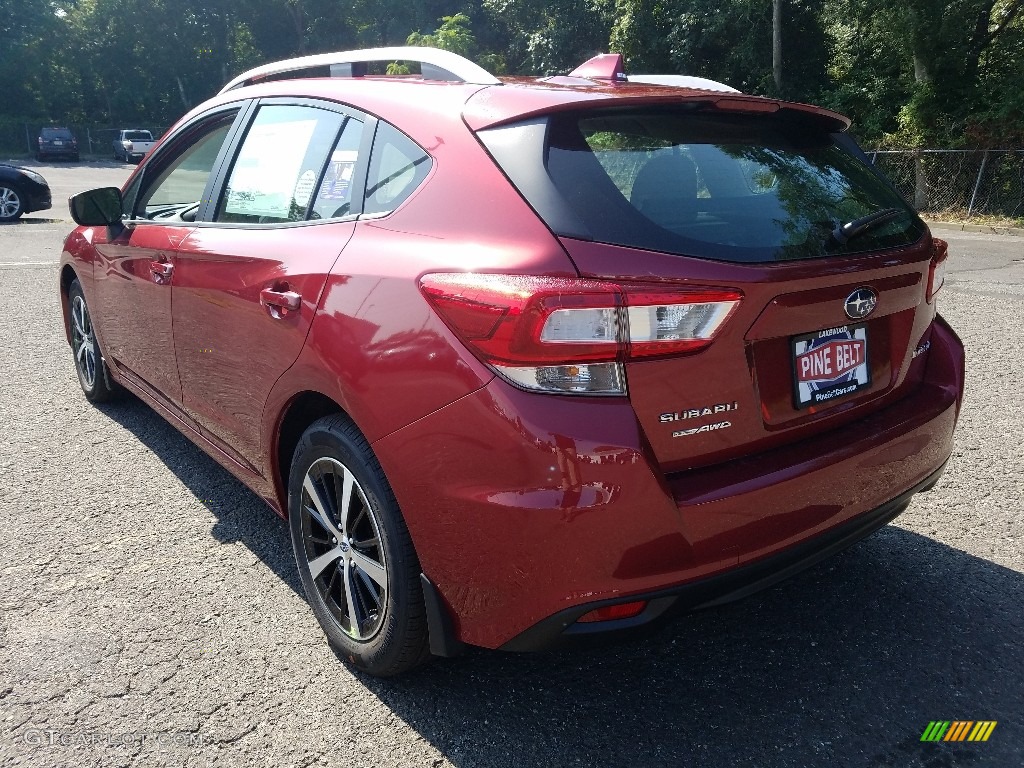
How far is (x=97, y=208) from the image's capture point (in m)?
3.95

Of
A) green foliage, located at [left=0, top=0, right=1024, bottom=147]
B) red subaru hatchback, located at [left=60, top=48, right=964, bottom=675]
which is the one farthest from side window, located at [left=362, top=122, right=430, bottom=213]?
green foliage, located at [left=0, top=0, right=1024, bottom=147]

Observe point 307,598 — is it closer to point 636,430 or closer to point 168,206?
point 636,430

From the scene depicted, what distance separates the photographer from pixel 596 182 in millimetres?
2029

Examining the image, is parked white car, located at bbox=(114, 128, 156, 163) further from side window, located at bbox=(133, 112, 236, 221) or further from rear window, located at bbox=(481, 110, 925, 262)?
rear window, located at bbox=(481, 110, 925, 262)

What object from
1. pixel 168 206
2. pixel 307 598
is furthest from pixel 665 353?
pixel 168 206

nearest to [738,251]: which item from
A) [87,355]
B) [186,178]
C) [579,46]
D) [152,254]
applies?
[152,254]

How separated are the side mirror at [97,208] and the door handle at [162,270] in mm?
637

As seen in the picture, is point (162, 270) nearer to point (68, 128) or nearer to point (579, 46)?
point (579, 46)

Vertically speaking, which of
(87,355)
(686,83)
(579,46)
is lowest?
(87,355)

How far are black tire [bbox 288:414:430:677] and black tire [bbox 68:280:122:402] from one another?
2.70 meters

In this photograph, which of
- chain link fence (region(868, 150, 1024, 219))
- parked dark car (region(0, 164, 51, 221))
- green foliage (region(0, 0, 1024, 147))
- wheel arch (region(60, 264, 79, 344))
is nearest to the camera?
wheel arch (region(60, 264, 79, 344))

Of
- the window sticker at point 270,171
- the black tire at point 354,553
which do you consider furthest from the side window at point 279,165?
the black tire at point 354,553

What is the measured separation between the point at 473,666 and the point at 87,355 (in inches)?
142

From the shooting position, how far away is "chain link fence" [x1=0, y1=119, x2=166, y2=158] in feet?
158
